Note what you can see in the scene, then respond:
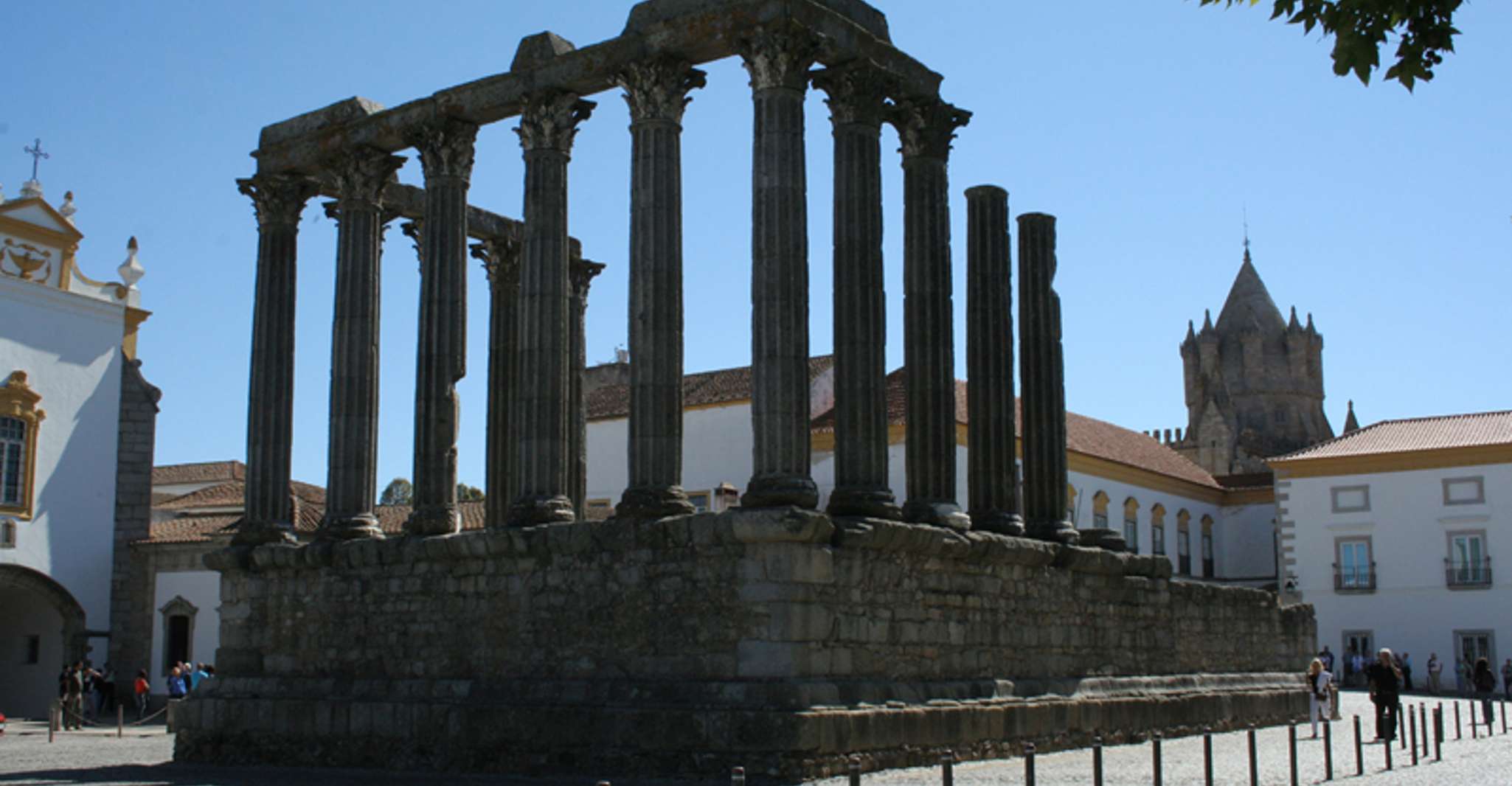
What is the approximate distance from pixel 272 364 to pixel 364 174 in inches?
115

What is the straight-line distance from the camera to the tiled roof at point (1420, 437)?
47094 millimetres

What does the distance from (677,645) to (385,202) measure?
9.27 meters

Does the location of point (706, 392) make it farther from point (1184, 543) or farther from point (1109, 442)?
point (1184, 543)

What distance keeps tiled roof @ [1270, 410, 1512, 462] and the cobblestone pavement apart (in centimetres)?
2447

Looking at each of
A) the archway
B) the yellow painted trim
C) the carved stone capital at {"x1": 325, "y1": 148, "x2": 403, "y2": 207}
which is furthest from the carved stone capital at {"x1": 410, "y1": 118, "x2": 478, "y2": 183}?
the yellow painted trim

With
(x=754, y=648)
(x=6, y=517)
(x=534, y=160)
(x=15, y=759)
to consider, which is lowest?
(x=15, y=759)

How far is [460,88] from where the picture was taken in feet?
68.2

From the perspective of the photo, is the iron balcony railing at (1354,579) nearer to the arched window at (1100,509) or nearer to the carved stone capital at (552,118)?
the arched window at (1100,509)

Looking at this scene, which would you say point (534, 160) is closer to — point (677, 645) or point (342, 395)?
point (342, 395)

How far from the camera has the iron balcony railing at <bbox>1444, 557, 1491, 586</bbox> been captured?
149ft

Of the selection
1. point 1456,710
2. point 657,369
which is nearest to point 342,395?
point 657,369

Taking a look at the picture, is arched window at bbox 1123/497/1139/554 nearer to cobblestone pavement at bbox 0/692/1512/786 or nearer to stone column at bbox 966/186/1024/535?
cobblestone pavement at bbox 0/692/1512/786

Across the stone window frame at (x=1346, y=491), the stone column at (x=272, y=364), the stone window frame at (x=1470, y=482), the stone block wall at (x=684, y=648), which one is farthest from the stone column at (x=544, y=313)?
the stone window frame at (x=1346, y=491)

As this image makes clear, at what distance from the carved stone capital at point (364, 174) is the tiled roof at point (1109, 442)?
2052 centimetres
